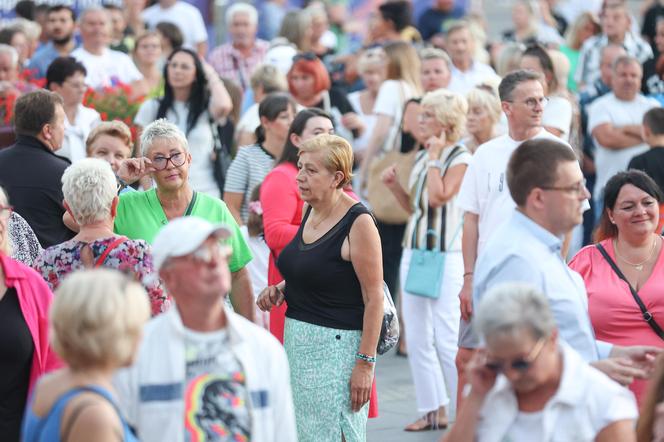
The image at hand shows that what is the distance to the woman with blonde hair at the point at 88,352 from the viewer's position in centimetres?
339

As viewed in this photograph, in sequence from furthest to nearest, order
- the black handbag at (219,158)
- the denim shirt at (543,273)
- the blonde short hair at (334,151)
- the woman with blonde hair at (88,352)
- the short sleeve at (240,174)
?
1. the black handbag at (219,158)
2. the short sleeve at (240,174)
3. the blonde short hair at (334,151)
4. the denim shirt at (543,273)
5. the woman with blonde hair at (88,352)

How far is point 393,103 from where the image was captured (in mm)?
10609

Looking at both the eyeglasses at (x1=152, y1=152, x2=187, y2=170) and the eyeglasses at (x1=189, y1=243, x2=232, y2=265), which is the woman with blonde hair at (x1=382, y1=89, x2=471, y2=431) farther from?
the eyeglasses at (x1=189, y1=243, x2=232, y2=265)

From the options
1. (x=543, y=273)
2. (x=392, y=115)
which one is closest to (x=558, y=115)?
(x=392, y=115)

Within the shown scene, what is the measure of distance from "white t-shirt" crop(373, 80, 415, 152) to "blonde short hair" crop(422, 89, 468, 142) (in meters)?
2.31

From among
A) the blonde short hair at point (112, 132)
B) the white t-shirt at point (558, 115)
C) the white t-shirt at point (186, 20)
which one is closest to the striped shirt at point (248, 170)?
the blonde short hair at point (112, 132)

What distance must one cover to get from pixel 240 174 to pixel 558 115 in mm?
2401

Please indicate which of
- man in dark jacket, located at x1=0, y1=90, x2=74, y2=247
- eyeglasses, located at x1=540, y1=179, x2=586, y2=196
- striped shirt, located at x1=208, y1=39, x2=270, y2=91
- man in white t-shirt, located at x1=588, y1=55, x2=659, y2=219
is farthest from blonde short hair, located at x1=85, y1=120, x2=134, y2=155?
striped shirt, located at x1=208, y1=39, x2=270, y2=91

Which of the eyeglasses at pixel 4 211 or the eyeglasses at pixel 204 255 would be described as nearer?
the eyeglasses at pixel 204 255

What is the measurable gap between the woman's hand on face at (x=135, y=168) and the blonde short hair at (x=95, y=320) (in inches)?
102

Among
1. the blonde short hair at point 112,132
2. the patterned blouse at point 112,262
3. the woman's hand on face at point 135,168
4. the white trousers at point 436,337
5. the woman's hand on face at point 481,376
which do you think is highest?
the blonde short hair at point 112,132

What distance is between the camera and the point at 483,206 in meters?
7.03

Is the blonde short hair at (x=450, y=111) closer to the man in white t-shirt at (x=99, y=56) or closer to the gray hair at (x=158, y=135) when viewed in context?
the gray hair at (x=158, y=135)

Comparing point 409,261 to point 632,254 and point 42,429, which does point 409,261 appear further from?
point 42,429
